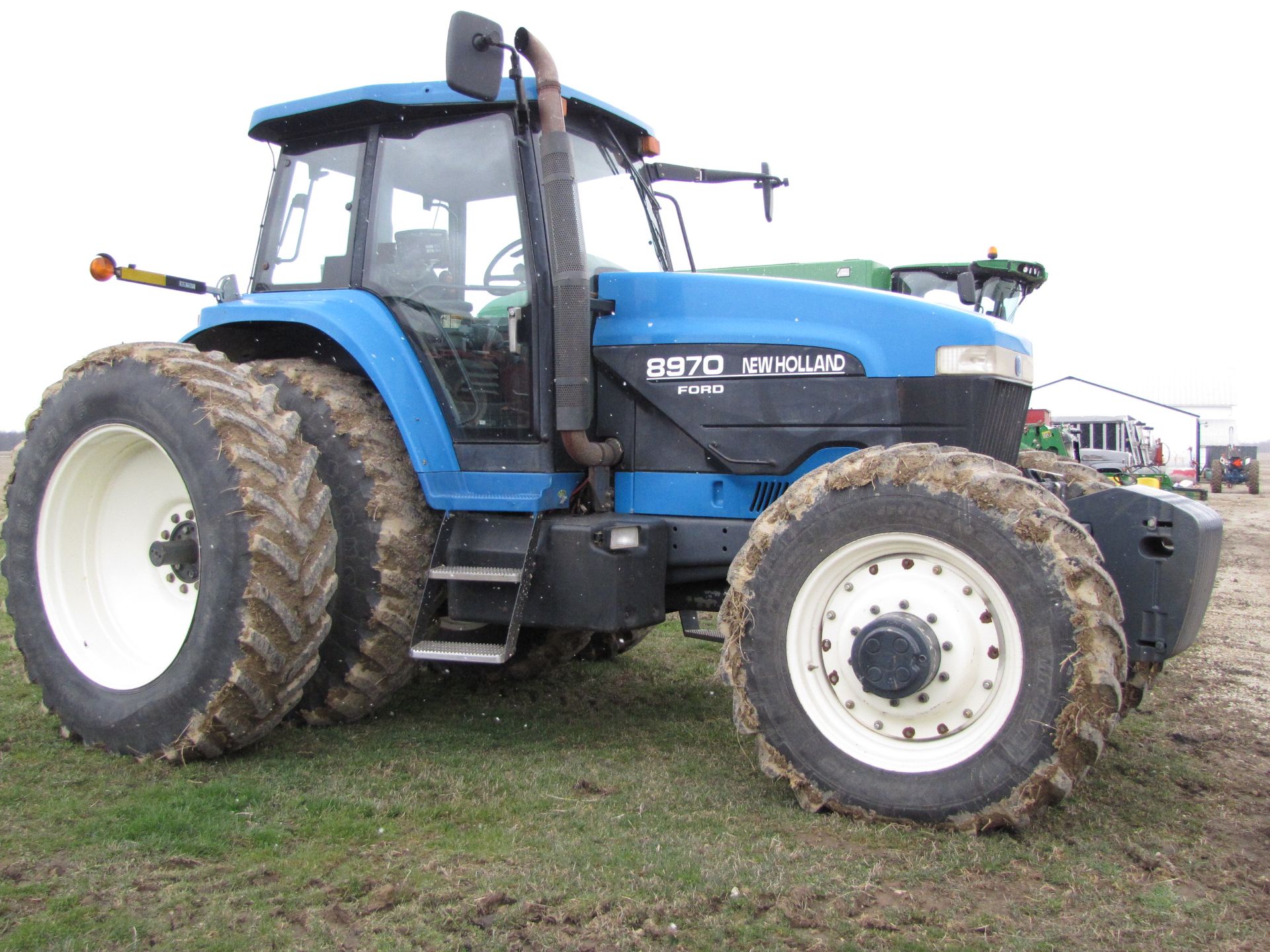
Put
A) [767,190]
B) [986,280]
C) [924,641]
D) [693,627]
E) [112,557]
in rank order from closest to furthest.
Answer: [924,641]
[112,557]
[693,627]
[767,190]
[986,280]

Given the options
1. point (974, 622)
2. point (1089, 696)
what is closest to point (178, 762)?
point (974, 622)

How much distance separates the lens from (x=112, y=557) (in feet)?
15.4

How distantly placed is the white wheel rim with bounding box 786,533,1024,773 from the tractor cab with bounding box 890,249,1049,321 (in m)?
11.2

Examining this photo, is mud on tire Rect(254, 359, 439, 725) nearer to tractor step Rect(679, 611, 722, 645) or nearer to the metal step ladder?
the metal step ladder

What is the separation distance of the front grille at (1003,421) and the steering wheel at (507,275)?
1850mm

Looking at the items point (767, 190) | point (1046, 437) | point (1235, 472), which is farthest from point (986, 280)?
point (1235, 472)

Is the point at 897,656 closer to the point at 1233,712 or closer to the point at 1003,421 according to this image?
the point at 1003,421

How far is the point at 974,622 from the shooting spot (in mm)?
3396

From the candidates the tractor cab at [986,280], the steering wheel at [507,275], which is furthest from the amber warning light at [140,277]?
the tractor cab at [986,280]

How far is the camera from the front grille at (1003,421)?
13.2ft

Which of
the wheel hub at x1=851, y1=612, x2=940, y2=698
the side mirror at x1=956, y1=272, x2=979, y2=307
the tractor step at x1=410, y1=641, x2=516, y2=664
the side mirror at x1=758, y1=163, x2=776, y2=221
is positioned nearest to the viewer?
the wheel hub at x1=851, y1=612, x2=940, y2=698

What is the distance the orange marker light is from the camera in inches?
178

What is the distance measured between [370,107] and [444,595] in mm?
2082

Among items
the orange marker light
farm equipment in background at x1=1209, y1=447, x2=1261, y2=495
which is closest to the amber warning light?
the orange marker light
